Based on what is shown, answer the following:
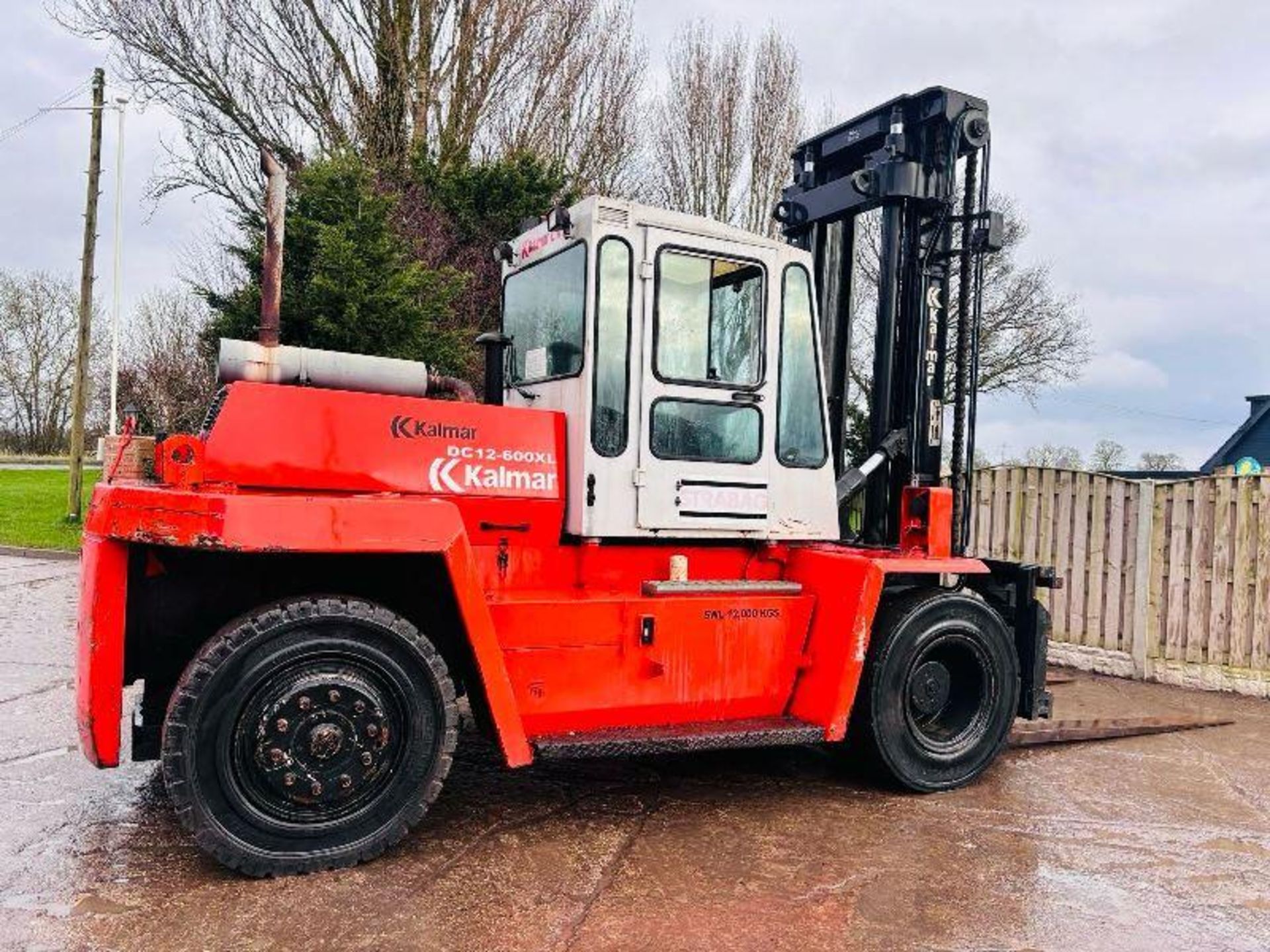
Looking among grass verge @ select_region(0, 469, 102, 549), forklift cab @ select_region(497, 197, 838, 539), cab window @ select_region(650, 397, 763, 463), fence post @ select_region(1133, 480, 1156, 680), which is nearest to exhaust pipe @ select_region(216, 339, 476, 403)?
forklift cab @ select_region(497, 197, 838, 539)

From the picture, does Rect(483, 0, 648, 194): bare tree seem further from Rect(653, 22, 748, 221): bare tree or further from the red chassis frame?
the red chassis frame

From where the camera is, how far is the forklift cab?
509 centimetres

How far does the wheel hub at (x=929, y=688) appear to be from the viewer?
5773 millimetres

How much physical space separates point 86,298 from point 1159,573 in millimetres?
17880

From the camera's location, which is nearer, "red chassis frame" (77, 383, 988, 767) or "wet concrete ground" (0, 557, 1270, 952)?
"wet concrete ground" (0, 557, 1270, 952)

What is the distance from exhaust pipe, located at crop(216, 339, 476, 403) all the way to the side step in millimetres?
1743

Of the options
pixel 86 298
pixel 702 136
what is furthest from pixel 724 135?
pixel 86 298

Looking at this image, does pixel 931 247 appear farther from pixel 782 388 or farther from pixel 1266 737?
pixel 1266 737

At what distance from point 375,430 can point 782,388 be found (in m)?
2.16

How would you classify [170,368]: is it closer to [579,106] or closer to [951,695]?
[579,106]

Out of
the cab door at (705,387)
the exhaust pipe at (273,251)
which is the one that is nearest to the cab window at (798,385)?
the cab door at (705,387)

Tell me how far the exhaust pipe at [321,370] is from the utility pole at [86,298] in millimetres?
16098

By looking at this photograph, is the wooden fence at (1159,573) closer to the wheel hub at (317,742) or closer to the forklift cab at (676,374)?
the forklift cab at (676,374)

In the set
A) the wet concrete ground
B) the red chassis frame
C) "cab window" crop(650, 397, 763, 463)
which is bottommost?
the wet concrete ground
